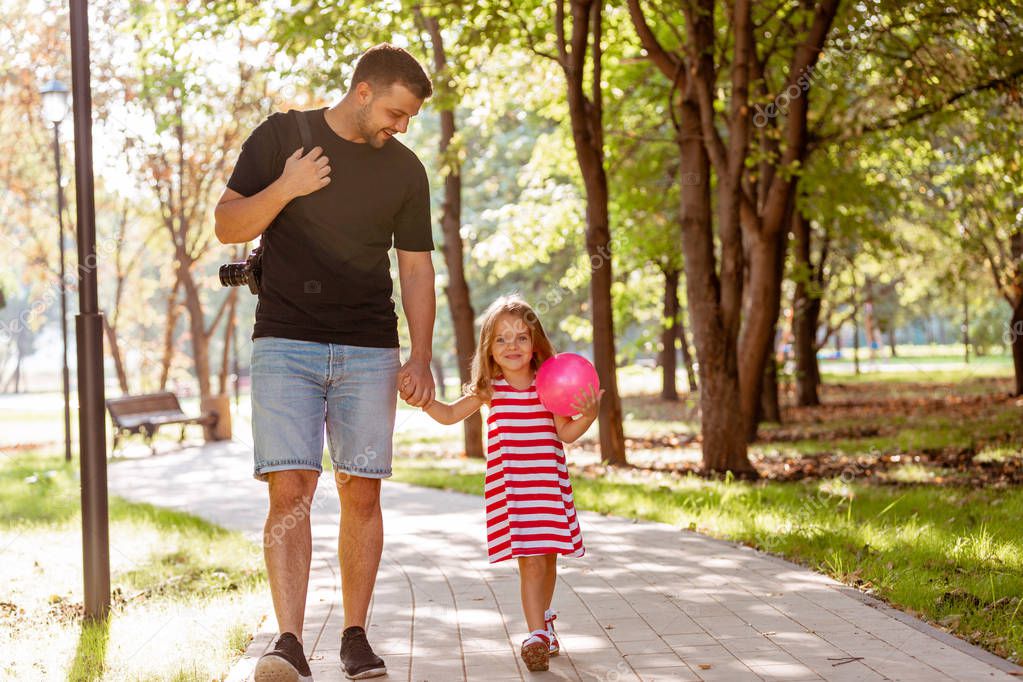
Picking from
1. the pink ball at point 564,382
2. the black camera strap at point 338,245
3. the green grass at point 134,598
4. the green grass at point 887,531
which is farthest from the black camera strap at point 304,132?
the green grass at point 887,531

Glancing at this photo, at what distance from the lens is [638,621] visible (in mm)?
5812

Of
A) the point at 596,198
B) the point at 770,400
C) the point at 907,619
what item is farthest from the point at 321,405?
the point at 770,400

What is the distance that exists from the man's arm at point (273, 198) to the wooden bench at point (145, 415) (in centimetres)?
1806

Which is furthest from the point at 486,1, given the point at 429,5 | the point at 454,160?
the point at 454,160

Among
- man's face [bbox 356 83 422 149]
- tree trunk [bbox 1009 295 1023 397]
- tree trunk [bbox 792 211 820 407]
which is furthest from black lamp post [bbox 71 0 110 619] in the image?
tree trunk [bbox 1009 295 1023 397]

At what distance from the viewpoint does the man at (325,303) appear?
4594mm

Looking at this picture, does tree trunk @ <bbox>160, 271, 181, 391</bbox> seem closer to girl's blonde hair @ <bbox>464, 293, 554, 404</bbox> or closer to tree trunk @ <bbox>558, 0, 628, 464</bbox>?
tree trunk @ <bbox>558, 0, 628, 464</bbox>

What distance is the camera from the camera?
4805 millimetres

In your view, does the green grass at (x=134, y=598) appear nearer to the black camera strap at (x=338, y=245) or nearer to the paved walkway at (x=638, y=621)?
the paved walkway at (x=638, y=621)

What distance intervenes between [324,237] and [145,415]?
19552 mm

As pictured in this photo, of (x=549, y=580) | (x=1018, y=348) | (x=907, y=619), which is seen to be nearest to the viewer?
(x=549, y=580)

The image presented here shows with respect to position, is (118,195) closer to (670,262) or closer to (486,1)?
(670,262)

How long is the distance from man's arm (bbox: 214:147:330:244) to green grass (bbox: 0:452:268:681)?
189cm

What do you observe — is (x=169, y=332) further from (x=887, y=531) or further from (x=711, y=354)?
(x=887, y=531)
